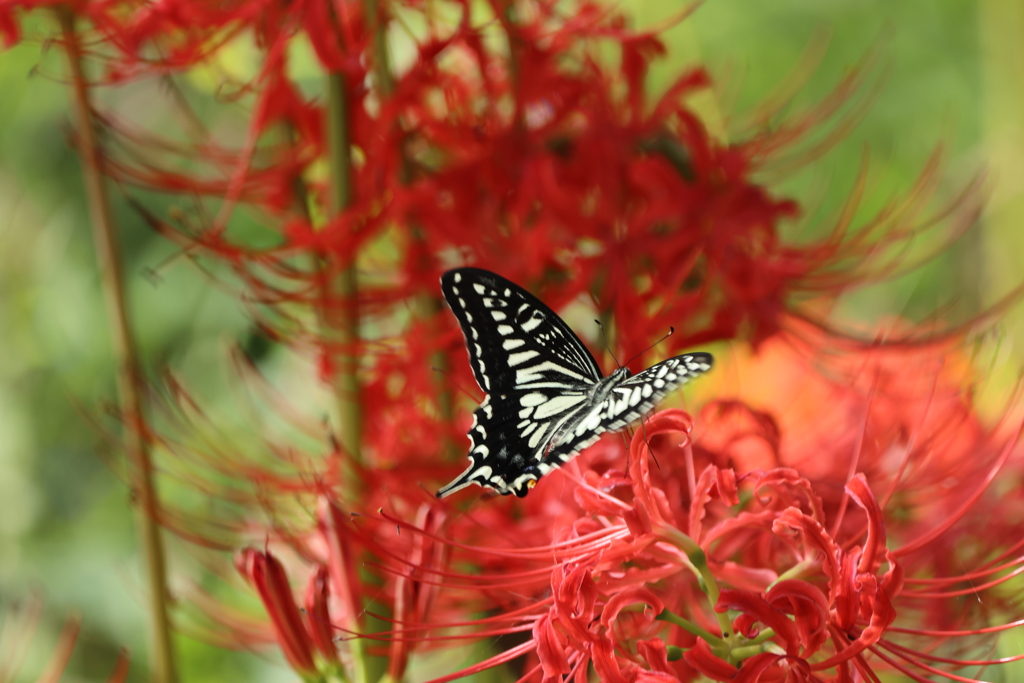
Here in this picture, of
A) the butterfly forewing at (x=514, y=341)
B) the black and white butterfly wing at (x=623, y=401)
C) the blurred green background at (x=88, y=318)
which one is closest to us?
the black and white butterfly wing at (x=623, y=401)

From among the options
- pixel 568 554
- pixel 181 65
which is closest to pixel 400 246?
pixel 181 65

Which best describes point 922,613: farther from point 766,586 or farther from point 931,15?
point 931,15

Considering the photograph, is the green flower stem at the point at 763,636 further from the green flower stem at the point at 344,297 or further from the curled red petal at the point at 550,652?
the green flower stem at the point at 344,297

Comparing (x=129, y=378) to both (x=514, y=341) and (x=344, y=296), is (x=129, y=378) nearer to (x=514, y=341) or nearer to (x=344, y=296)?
(x=344, y=296)

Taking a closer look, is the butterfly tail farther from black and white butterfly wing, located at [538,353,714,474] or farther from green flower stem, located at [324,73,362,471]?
green flower stem, located at [324,73,362,471]

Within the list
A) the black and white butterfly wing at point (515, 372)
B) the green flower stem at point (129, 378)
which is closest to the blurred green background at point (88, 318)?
the green flower stem at point (129, 378)

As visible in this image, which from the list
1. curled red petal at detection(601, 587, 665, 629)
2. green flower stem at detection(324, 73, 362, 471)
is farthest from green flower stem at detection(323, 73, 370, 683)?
curled red petal at detection(601, 587, 665, 629)

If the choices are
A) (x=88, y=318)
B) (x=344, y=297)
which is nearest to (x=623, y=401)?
(x=344, y=297)
